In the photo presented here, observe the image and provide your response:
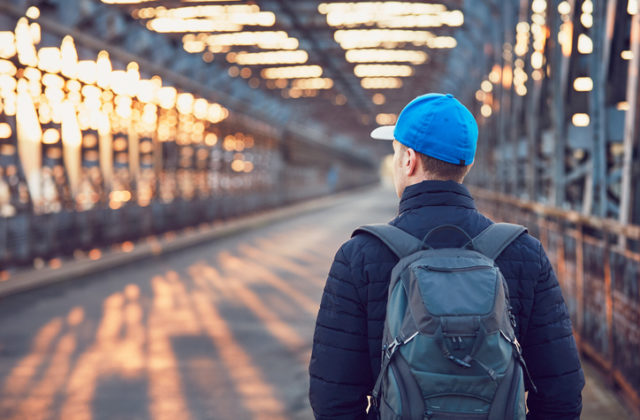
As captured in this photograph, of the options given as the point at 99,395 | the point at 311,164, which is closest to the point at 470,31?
the point at 99,395

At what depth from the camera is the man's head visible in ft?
7.02

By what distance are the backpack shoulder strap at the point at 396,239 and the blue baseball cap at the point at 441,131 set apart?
23 cm

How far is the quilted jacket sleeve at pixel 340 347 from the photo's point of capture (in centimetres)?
213

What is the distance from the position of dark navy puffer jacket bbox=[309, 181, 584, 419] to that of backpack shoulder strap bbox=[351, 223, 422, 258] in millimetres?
33

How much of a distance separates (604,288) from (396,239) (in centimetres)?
467

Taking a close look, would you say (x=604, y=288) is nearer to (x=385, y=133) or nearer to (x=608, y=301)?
(x=608, y=301)

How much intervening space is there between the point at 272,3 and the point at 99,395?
1557 centimetres

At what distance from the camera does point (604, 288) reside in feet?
20.6

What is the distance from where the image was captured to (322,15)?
2208 centimetres

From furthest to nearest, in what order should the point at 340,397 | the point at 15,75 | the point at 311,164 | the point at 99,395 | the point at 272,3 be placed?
1. the point at 311,164
2. the point at 272,3
3. the point at 15,75
4. the point at 99,395
5. the point at 340,397

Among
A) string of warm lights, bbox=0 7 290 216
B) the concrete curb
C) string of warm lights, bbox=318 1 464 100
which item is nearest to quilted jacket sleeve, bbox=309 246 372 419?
the concrete curb

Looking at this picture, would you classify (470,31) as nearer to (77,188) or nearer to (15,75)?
(77,188)

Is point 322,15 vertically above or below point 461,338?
above

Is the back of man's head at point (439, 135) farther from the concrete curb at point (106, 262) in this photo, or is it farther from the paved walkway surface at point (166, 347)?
the concrete curb at point (106, 262)
